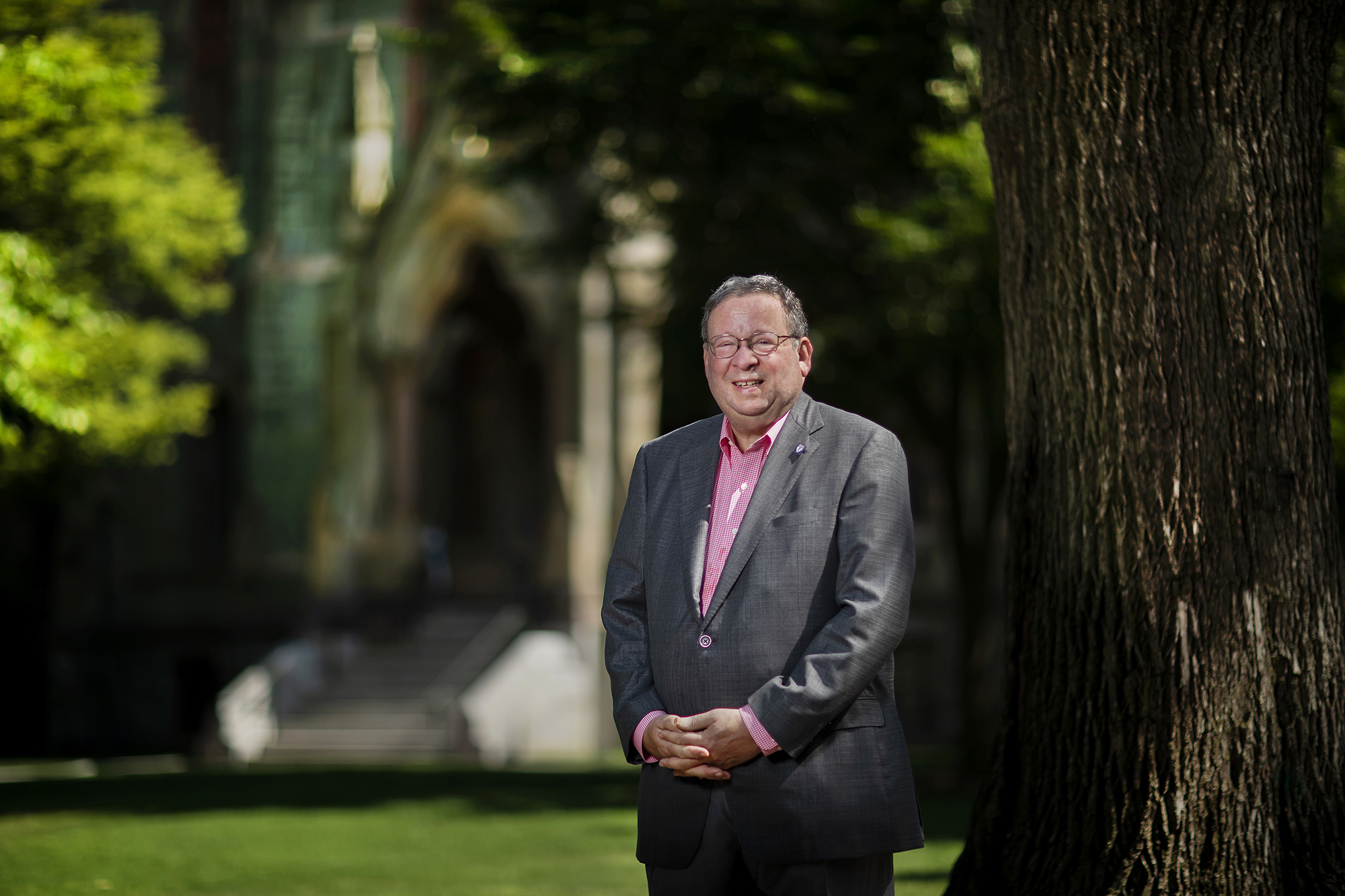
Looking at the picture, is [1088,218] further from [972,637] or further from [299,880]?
[972,637]

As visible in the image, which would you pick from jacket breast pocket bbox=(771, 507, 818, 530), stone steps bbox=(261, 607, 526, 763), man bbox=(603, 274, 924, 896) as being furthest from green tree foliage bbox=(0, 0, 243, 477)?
jacket breast pocket bbox=(771, 507, 818, 530)

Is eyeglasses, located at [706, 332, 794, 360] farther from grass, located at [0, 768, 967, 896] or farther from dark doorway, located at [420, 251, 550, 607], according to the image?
dark doorway, located at [420, 251, 550, 607]

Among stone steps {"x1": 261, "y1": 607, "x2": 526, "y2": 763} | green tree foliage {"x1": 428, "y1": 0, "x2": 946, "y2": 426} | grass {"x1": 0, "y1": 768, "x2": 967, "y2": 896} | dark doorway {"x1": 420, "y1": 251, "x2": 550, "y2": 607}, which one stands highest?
green tree foliage {"x1": 428, "y1": 0, "x2": 946, "y2": 426}

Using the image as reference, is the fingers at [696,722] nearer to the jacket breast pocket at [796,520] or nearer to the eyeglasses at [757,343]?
the jacket breast pocket at [796,520]

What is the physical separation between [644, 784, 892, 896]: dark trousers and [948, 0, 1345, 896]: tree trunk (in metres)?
1.27

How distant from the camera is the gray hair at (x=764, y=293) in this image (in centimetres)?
405

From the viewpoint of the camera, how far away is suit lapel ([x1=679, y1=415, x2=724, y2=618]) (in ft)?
13.1

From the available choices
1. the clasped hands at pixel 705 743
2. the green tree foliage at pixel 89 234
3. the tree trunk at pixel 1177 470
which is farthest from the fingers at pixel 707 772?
the green tree foliage at pixel 89 234

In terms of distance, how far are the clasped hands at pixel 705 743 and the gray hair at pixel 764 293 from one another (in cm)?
96

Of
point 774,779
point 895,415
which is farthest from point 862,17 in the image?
point 774,779

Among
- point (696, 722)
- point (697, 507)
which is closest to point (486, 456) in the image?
point (697, 507)

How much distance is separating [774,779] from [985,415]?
11.5 metres

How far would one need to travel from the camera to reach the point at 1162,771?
477cm

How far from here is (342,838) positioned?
10.4 metres
